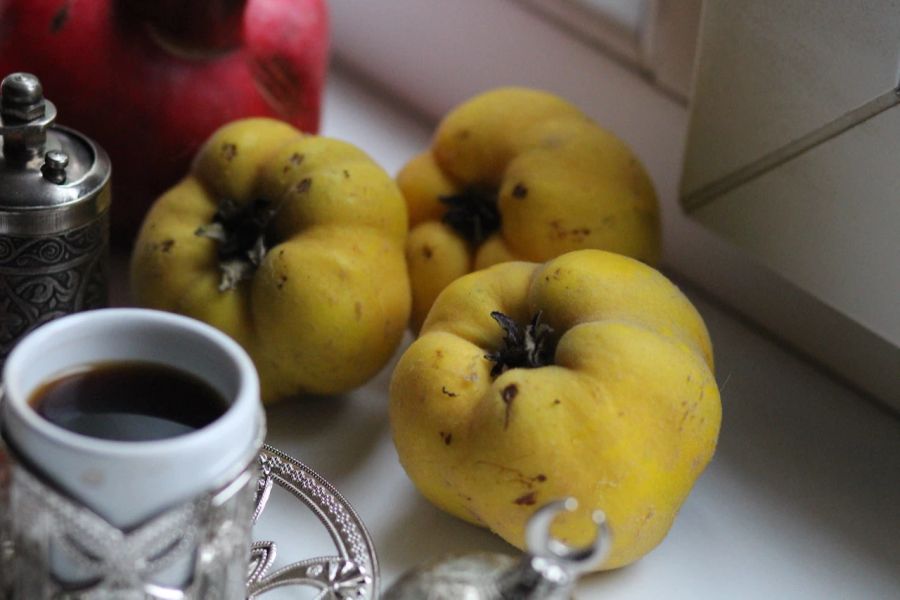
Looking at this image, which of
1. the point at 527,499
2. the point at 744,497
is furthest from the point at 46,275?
the point at 744,497

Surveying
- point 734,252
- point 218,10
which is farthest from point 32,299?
point 734,252

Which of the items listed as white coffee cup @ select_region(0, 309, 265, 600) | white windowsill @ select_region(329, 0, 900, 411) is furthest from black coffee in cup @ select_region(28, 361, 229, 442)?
white windowsill @ select_region(329, 0, 900, 411)

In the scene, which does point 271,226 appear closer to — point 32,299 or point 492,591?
point 32,299

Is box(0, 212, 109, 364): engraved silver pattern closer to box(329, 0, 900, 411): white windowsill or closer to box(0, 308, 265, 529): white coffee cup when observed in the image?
box(0, 308, 265, 529): white coffee cup

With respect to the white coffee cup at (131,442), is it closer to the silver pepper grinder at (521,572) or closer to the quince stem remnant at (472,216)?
the silver pepper grinder at (521,572)

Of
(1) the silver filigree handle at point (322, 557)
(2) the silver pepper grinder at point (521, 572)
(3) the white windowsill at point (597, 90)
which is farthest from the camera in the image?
(3) the white windowsill at point (597, 90)

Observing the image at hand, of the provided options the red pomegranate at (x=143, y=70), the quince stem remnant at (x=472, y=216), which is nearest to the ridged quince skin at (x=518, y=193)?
the quince stem remnant at (x=472, y=216)
